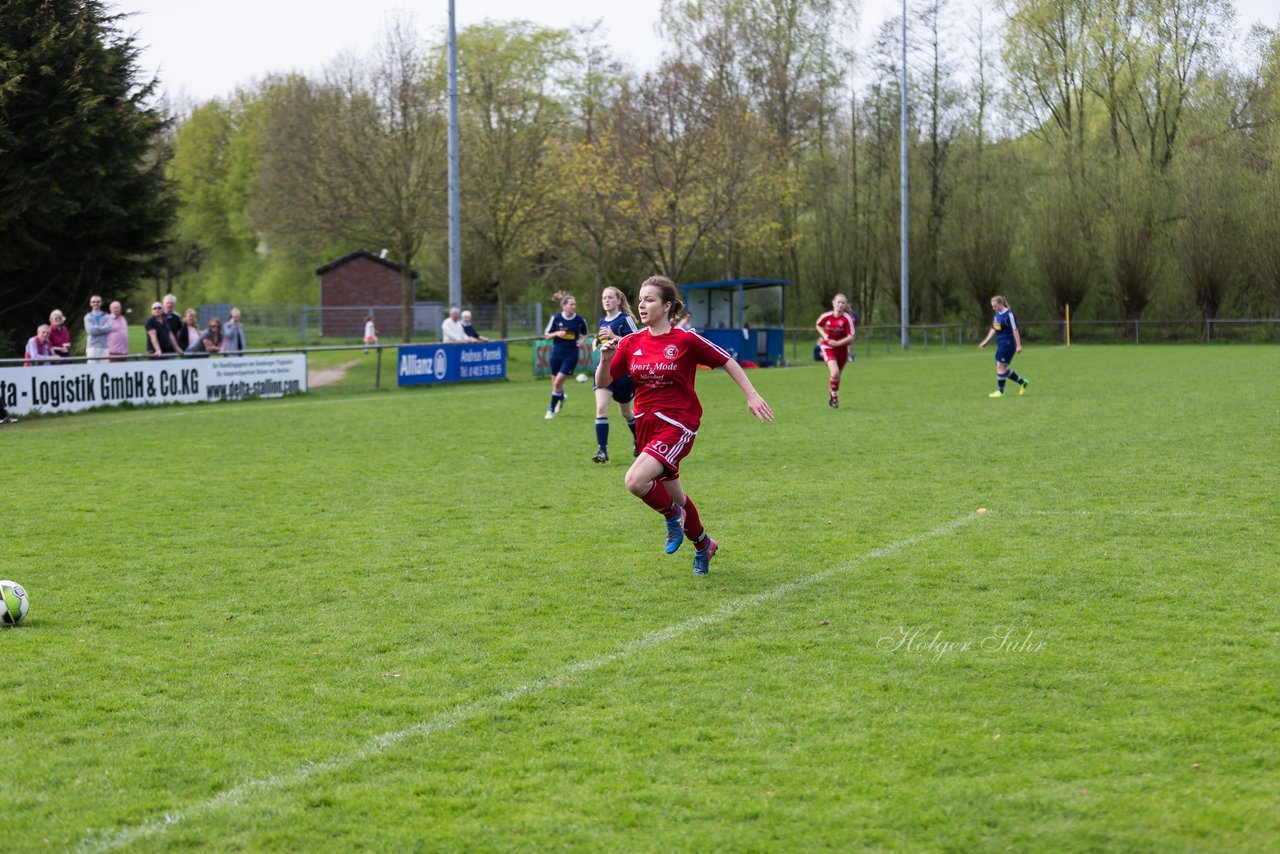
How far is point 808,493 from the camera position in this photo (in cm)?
1122

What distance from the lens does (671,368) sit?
7.98 metres

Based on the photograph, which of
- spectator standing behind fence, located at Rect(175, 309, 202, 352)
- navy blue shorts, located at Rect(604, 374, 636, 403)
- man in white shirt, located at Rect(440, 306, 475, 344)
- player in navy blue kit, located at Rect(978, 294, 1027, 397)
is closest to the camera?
navy blue shorts, located at Rect(604, 374, 636, 403)

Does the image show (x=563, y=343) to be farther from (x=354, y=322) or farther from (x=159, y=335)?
(x=354, y=322)

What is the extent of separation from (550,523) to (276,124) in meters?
51.6

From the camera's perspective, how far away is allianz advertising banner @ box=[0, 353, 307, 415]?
1945cm

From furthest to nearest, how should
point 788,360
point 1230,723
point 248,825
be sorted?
1. point 788,360
2. point 1230,723
3. point 248,825

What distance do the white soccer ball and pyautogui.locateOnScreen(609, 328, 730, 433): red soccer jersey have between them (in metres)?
3.71

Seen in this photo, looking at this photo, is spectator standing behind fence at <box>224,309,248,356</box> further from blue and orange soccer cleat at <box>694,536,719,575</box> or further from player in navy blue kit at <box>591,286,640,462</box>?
blue and orange soccer cleat at <box>694,536,719,575</box>

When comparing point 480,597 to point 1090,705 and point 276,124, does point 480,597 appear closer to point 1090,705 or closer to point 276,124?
point 1090,705

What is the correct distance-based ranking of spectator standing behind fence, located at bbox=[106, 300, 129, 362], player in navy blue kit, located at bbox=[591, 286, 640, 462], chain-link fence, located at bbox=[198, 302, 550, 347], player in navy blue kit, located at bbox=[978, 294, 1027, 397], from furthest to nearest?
chain-link fence, located at bbox=[198, 302, 550, 347]
player in navy blue kit, located at bbox=[978, 294, 1027, 397]
spectator standing behind fence, located at bbox=[106, 300, 129, 362]
player in navy blue kit, located at bbox=[591, 286, 640, 462]

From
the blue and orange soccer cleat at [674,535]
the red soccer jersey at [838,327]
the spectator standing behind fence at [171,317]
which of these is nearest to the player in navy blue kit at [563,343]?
the red soccer jersey at [838,327]

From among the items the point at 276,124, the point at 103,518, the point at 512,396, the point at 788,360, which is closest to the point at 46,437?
the point at 103,518

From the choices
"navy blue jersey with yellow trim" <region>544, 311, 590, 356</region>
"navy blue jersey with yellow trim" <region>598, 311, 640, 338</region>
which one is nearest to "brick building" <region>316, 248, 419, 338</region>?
"navy blue jersey with yellow trim" <region>544, 311, 590, 356</region>

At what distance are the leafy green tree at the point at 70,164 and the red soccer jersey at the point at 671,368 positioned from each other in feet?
70.5
